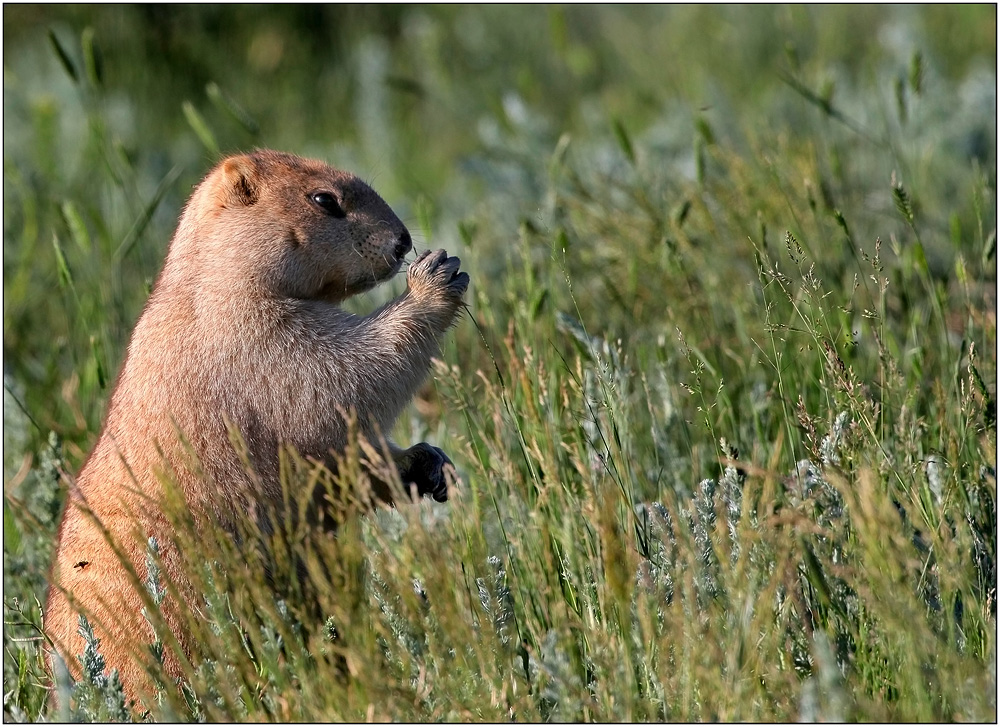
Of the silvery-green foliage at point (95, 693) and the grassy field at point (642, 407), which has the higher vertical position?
the grassy field at point (642, 407)

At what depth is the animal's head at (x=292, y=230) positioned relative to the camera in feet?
10.7

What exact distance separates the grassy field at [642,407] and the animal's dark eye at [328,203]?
328 millimetres

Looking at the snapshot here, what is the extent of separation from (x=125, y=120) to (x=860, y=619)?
7234 millimetres

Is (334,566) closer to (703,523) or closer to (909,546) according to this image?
(703,523)

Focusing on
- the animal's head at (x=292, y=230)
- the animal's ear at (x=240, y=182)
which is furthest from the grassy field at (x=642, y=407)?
the animal's ear at (x=240, y=182)

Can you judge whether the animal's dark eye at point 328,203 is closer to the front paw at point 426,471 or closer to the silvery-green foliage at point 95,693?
the front paw at point 426,471

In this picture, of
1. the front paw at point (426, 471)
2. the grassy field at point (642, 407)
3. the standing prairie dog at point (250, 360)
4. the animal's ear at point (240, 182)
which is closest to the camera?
the grassy field at point (642, 407)

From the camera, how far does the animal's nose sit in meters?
3.43

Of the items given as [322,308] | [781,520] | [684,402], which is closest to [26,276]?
[322,308]

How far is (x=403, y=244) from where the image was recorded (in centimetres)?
344

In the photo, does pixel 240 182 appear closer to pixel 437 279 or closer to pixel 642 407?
pixel 437 279

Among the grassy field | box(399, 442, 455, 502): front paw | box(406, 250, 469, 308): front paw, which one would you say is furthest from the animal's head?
box(399, 442, 455, 502): front paw

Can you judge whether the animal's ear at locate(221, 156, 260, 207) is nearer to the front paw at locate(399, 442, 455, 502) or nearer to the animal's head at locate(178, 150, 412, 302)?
the animal's head at locate(178, 150, 412, 302)

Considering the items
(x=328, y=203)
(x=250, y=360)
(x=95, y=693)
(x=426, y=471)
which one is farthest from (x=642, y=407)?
(x=95, y=693)
